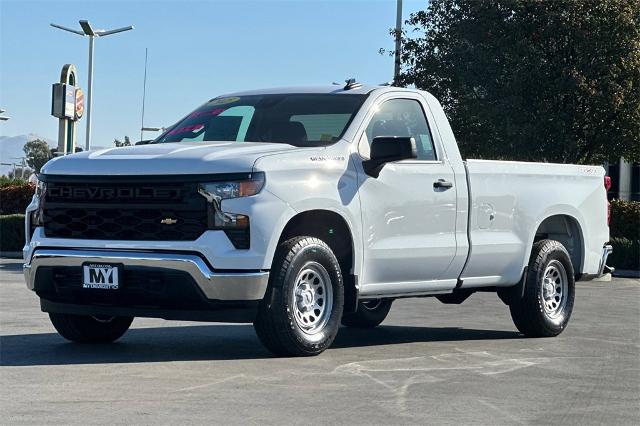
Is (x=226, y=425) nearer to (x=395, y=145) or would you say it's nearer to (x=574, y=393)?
(x=574, y=393)

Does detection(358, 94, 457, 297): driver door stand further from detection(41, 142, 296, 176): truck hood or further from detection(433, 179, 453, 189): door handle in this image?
detection(41, 142, 296, 176): truck hood

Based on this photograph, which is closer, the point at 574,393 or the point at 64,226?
the point at 574,393

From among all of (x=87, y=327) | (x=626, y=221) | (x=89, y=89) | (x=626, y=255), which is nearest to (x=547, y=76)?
(x=626, y=221)

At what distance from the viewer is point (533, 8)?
31.8m

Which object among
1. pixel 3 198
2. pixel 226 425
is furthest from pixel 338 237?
pixel 3 198

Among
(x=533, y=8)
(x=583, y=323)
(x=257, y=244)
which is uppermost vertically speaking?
(x=533, y=8)

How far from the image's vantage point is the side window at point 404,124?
34.7ft

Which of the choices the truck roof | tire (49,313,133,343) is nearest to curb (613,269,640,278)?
the truck roof

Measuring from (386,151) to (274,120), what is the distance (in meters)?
1.13

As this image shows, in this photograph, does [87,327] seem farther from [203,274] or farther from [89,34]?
[89,34]

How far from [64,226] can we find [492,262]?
3938mm

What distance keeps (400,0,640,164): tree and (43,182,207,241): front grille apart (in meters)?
22.2

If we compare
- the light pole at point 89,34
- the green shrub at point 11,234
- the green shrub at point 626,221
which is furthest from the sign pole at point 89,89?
the green shrub at point 626,221

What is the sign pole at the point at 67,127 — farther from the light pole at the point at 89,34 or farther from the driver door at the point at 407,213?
the driver door at the point at 407,213
